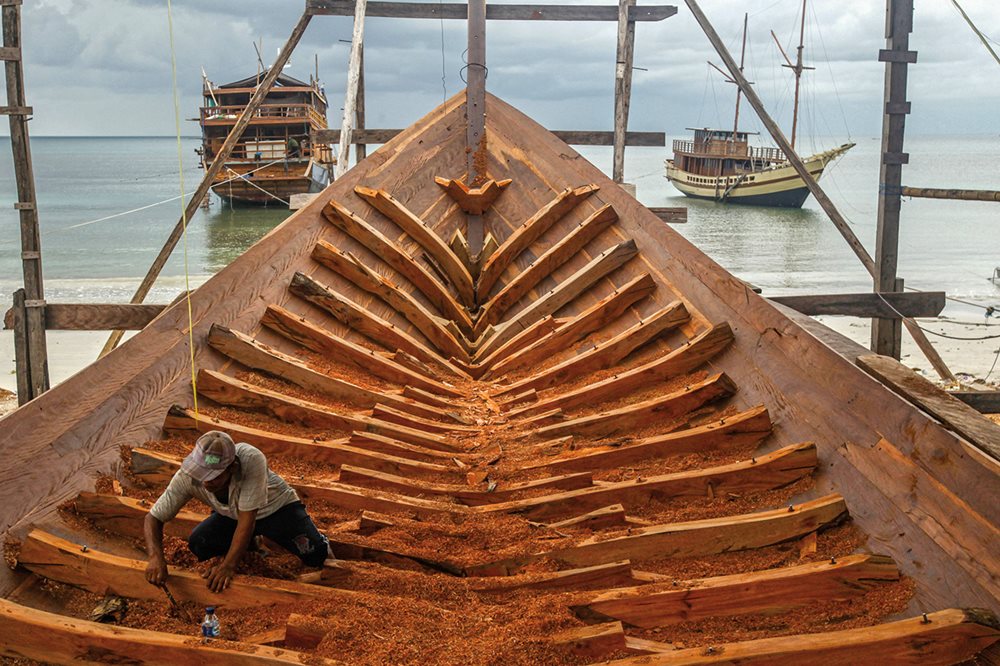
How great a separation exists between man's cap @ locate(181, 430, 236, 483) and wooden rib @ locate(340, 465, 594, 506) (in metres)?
0.90

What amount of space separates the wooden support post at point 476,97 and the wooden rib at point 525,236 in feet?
3.07

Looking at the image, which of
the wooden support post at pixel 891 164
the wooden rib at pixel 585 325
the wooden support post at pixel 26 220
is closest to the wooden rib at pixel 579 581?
the wooden rib at pixel 585 325

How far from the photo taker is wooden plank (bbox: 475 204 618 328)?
6531 mm

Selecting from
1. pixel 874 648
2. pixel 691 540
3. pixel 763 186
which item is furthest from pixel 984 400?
pixel 763 186

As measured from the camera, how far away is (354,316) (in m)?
5.53

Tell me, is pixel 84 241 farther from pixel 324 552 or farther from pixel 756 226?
pixel 324 552

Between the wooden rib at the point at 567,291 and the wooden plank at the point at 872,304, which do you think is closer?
the wooden rib at the point at 567,291

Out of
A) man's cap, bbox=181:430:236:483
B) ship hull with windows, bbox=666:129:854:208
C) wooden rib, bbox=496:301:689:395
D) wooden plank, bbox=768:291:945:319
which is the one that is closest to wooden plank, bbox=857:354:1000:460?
wooden rib, bbox=496:301:689:395

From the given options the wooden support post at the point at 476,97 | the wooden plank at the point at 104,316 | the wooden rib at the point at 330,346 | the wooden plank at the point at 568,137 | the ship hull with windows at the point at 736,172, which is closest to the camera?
the wooden rib at the point at 330,346

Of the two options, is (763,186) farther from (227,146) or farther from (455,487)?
(455,487)

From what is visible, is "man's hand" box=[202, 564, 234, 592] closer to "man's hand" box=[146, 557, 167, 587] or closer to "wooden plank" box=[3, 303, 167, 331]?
"man's hand" box=[146, 557, 167, 587]

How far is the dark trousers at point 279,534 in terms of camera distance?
123 inches

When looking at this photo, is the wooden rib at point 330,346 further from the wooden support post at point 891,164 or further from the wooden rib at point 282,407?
the wooden support post at point 891,164

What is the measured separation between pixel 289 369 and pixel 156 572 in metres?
1.86
